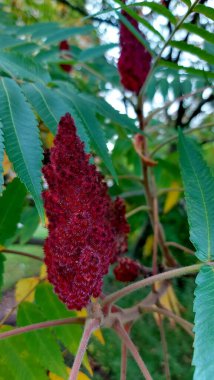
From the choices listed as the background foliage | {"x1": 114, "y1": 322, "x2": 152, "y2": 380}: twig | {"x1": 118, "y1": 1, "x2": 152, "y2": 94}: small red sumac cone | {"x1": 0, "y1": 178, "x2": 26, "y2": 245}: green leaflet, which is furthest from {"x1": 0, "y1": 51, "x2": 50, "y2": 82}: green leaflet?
{"x1": 114, "y1": 322, "x2": 152, "y2": 380}: twig

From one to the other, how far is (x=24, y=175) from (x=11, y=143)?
0.08 meters

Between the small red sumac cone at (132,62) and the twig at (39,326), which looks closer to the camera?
the twig at (39,326)

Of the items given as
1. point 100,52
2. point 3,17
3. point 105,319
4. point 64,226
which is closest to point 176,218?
point 100,52

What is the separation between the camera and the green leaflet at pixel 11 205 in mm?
1194

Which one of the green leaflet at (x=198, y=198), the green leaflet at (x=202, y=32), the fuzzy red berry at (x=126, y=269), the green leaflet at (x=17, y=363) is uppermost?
the green leaflet at (x=202, y=32)

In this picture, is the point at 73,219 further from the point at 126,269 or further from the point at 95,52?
the point at 95,52

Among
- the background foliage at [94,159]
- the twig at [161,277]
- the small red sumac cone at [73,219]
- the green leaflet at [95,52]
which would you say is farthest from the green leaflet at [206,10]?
the green leaflet at [95,52]

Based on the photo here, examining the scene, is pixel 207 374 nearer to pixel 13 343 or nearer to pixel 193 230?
pixel 193 230

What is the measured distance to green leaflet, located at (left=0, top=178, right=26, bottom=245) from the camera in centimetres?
119

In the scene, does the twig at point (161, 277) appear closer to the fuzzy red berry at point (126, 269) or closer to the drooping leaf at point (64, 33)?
the fuzzy red berry at point (126, 269)

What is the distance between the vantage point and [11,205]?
3.94 feet

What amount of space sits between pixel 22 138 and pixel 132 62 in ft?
2.31

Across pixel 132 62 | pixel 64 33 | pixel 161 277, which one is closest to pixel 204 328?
pixel 161 277

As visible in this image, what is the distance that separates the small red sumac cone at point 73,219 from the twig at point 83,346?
0.19 ft
